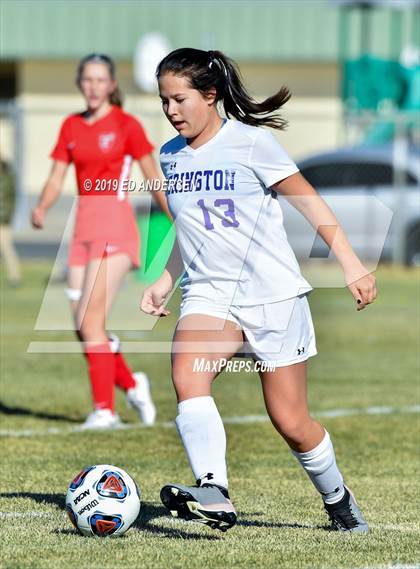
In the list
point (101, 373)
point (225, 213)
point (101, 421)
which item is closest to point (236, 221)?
point (225, 213)

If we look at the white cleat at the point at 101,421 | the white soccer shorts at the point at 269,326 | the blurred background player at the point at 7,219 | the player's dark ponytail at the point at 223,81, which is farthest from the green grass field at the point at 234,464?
the blurred background player at the point at 7,219

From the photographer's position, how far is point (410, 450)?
823 centimetres

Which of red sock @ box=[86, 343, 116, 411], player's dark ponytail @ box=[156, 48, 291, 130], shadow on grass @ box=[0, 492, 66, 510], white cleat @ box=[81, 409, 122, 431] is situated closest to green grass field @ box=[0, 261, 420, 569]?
shadow on grass @ box=[0, 492, 66, 510]

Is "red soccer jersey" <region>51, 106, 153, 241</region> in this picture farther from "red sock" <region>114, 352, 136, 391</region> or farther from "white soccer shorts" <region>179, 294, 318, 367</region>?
"white soccer shorts" <region>179, 294, 318, 367</region>

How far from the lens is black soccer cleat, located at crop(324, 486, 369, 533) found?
5.83 meters

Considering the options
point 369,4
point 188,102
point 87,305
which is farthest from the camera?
point 369,4

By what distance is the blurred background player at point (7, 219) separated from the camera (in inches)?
798

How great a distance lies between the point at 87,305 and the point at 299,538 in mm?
3392

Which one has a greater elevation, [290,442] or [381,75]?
[290,442]

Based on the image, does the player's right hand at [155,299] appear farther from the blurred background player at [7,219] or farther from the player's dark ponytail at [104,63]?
the blurred background player at [7,219]

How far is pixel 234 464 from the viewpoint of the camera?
7.73 m

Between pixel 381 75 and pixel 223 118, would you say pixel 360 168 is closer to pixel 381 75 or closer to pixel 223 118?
pixel 381 75

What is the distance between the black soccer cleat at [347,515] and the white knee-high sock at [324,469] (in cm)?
3

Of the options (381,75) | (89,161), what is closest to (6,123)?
(381,75)
